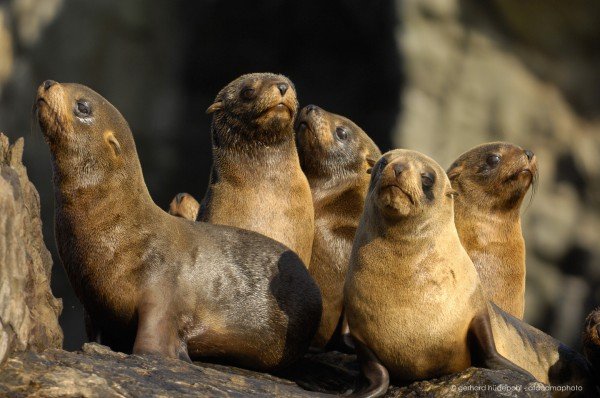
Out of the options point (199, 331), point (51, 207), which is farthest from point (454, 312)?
point (51, 207)

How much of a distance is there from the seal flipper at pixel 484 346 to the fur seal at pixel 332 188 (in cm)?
223

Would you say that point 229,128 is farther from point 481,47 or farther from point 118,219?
point 481,47

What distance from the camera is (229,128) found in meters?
10.9

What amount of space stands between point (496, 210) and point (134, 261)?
14.9ft

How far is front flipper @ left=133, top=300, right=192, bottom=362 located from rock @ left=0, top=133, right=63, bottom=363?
2.00ft

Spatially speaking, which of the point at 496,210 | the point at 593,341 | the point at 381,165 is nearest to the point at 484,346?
the point at 381,165

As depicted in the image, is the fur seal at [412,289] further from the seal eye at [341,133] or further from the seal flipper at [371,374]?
the seal eye at [341,133]

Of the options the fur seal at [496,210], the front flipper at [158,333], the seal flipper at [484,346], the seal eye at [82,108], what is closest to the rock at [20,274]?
the front flipper at [158,333]

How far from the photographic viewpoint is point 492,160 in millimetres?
11680

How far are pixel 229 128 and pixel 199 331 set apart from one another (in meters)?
3.02

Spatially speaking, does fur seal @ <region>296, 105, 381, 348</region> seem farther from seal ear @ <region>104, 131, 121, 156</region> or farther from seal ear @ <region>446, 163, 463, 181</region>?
seal ear @ <region>104, 131, 121, 156</region>

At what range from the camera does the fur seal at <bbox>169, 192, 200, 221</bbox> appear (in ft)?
39.5

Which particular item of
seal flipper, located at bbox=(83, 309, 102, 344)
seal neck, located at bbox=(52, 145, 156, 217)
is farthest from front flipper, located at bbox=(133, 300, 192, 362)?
seal neck, located at bbox=(52, 145, 156, 217)

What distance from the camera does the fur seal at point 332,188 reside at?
10.5 metres
